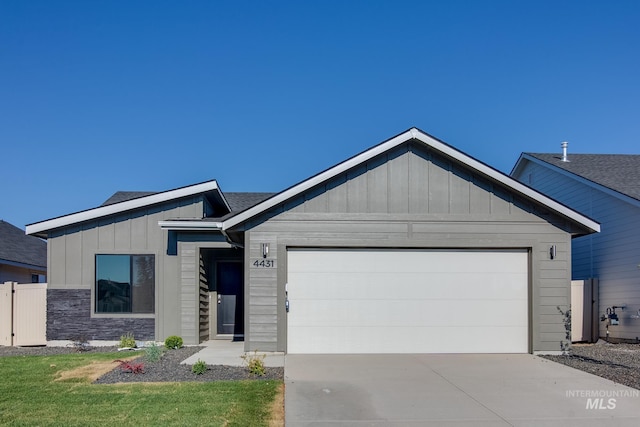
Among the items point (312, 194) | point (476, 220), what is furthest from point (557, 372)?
point (312, 194)

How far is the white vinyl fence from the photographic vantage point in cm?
1264

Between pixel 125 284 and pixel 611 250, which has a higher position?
pixel 611 250

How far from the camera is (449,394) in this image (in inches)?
291

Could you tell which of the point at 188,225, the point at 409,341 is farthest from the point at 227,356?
the point at 409,341

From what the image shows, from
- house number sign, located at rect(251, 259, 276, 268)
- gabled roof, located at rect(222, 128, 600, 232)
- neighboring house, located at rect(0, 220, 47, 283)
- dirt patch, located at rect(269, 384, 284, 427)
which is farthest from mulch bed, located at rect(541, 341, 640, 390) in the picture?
neighboring house, located at rect(0, 220, 47, 283)

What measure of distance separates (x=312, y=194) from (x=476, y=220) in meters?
3.31

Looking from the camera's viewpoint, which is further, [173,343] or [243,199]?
[243,199]

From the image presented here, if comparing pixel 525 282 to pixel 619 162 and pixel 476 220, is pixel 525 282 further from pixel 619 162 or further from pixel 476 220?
pixel 619 162

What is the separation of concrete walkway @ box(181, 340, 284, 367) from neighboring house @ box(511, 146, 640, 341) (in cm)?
848

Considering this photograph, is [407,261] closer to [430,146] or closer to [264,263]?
[430,146]

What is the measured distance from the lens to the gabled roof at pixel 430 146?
34.9ft

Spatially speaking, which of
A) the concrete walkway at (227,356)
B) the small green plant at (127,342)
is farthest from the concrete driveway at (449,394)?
the small green plant at (127,342)

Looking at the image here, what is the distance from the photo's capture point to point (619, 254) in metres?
13.6

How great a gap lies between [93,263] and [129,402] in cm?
640
